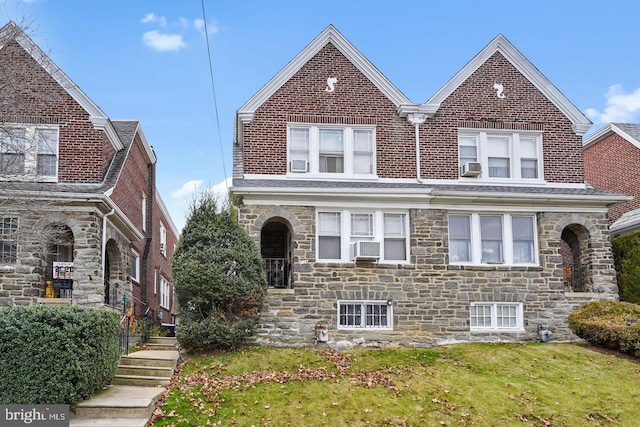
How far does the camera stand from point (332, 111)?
19.4 meters

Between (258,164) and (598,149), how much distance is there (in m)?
14.3

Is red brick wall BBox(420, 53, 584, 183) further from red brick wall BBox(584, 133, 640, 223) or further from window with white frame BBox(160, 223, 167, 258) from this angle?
window with white frame BBox(160, 223, 167, 258)

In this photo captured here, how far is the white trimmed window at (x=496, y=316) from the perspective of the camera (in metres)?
18.5

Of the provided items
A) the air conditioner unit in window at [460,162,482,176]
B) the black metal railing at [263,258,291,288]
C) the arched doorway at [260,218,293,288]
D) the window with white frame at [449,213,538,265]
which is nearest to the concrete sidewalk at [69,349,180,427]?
the black metal railing at [263,258,291,288]

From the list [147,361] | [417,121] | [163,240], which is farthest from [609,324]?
[163,240]

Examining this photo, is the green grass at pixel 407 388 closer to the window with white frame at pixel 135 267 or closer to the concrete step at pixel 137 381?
the concrete step at pixel 137 381

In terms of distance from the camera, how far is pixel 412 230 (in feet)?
60.8

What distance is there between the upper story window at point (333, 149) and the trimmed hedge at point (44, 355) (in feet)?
28.1

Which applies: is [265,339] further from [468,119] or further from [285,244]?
[468,119]

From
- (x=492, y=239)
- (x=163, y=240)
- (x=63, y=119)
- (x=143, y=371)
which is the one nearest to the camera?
(x=143, y=371)

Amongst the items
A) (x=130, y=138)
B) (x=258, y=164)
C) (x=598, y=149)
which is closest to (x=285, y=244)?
(x=258, y=164)

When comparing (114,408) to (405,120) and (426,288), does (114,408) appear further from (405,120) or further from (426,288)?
(405,120)

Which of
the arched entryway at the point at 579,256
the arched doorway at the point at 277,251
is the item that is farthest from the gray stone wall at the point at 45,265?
the arched entryway at the point at 579,256

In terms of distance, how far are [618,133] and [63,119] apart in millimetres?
18626
